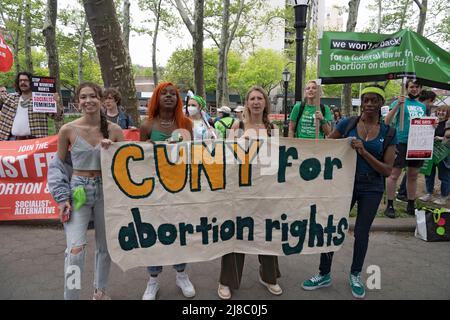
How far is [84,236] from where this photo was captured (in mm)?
2414

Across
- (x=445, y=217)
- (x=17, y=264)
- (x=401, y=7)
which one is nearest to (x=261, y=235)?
(x=17, y=264)

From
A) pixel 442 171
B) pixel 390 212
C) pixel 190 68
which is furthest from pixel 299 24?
pixel 190 68

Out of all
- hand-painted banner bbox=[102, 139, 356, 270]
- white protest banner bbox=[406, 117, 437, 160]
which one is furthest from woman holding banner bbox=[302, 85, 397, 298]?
white protest banner bbox=[406, 117, 437, 160]

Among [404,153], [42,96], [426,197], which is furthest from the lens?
[426,197]

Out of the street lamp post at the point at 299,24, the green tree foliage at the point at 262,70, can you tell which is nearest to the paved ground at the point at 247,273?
the street lamp post at the point at 299,24

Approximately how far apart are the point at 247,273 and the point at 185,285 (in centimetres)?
73

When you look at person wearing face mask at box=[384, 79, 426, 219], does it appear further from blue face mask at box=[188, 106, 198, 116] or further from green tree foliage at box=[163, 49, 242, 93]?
green tree foliage at box=[163, 49, 242, 93]

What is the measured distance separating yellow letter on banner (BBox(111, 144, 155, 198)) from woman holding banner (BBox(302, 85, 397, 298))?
1.76 m

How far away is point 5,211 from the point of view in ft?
14.4

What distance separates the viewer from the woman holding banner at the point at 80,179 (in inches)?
92.1

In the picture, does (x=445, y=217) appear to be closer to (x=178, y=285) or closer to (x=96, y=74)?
(x=178, y=285)

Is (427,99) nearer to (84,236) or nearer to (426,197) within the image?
(426,197)

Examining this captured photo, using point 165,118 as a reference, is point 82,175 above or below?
below
